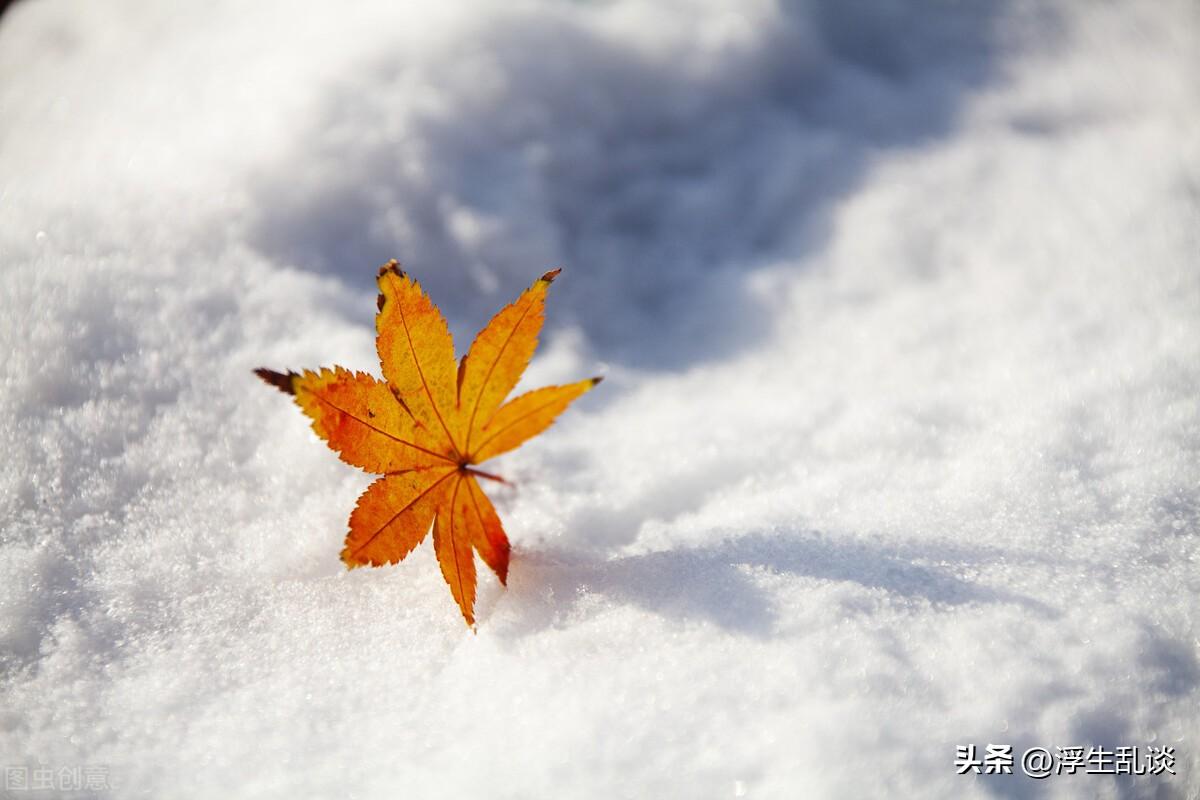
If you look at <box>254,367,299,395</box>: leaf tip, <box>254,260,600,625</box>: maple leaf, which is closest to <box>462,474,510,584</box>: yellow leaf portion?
<box>254,260,600,625</box>: maple leaf

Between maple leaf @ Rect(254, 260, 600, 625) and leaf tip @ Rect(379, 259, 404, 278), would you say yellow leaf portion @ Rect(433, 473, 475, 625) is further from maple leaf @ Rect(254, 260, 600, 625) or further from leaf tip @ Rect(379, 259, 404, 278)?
leaf tip @ Rect(379, 259, 404, 278)

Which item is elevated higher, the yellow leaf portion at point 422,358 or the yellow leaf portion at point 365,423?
the yellow leaf portion at point 422,358

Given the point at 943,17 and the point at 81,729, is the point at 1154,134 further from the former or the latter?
the point at 81,729

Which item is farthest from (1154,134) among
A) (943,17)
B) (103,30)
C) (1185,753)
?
(103,30)

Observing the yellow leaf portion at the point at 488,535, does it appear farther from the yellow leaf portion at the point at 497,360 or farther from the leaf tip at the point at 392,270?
the leaf tip at the point at 392,270

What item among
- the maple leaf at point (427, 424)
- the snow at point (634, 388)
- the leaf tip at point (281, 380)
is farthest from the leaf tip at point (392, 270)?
the snow at point (634, 388)

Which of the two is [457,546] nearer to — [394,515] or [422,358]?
[394,515]

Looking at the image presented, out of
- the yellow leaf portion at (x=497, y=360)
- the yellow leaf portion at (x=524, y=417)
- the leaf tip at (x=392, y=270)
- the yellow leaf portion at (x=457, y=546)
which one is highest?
the leaf tip at (x=392, y=270)
